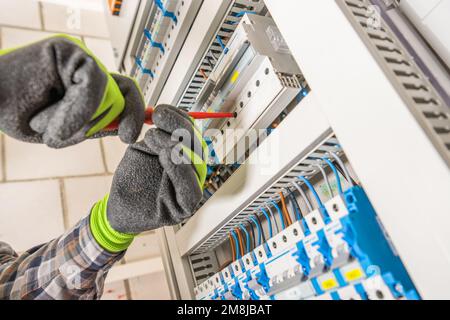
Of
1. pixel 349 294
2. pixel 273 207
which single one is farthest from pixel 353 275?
pixel 273 207

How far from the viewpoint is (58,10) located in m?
2.70

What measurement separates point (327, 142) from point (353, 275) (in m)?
0.27

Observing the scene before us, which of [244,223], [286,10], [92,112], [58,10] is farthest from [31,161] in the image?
[286,10]

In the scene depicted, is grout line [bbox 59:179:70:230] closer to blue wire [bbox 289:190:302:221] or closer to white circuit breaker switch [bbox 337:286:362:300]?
blue wire [bbox 289:190:302:221]

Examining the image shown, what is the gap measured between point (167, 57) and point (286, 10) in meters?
0.66

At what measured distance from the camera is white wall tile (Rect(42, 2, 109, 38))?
264cm

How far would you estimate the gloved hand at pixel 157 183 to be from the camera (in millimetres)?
735

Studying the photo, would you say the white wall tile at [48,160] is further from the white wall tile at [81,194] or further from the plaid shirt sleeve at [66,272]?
the plaid shirt sleeve at [66,272]

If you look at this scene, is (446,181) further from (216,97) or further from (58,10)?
(58,10)

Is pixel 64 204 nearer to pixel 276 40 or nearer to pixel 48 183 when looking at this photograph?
pixel 48 183

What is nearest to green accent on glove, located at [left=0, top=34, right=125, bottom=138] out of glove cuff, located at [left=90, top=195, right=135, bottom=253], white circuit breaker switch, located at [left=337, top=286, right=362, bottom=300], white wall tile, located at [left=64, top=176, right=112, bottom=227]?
glove cuff, located at [left=90, top=195, right=135, bottom=253]

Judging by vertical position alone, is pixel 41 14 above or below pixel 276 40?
above

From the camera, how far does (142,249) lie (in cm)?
229

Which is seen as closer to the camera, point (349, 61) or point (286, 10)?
point (349, 61)
